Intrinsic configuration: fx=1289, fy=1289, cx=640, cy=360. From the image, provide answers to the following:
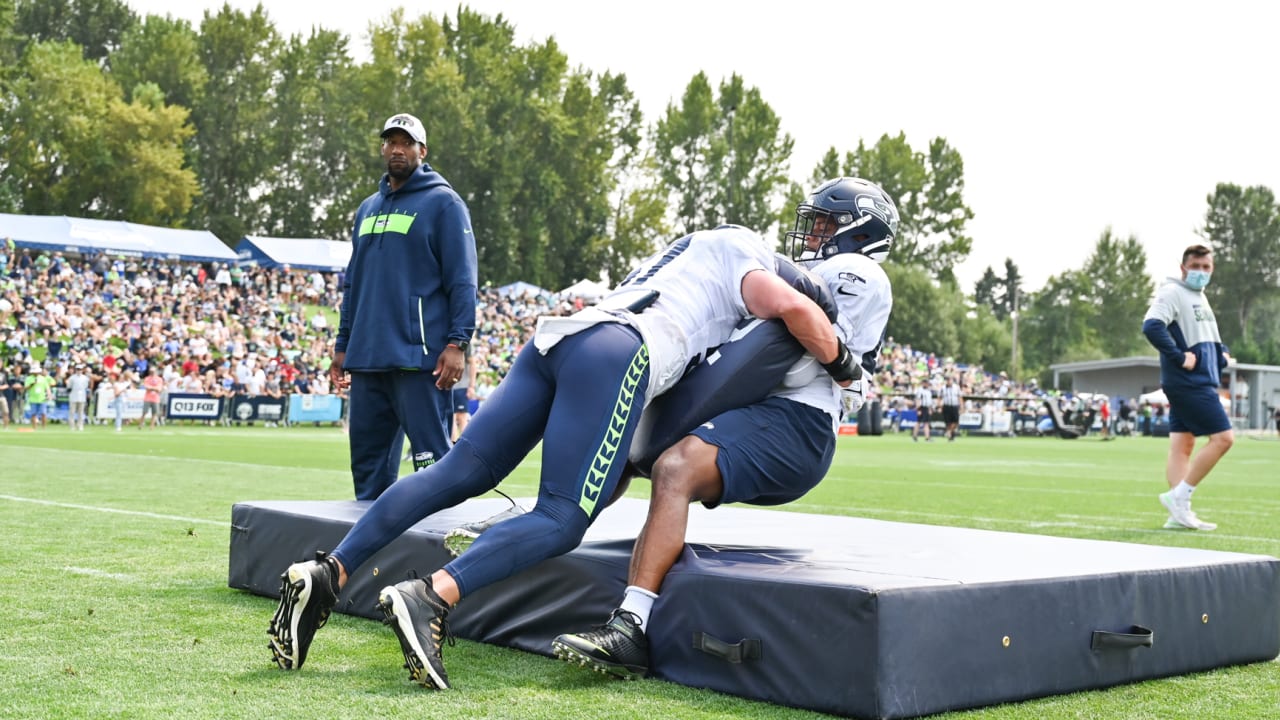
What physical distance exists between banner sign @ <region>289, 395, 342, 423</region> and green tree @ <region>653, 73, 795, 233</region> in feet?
129

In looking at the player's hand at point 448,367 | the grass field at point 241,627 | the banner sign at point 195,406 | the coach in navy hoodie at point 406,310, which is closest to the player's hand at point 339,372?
the coach in navy hoodie at point 406,310

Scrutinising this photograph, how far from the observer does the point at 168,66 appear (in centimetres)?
5775

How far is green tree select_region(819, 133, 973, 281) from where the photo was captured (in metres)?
81.1

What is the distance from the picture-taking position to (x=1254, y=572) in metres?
4.49

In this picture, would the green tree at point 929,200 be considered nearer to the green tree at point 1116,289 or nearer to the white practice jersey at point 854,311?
the green tree at point 1116,289

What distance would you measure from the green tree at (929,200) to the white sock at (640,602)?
7895 centimetres

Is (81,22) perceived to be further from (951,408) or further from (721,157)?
(951,408)

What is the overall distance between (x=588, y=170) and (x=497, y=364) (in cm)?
2593

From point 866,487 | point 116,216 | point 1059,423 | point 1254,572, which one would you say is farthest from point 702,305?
point 116,216

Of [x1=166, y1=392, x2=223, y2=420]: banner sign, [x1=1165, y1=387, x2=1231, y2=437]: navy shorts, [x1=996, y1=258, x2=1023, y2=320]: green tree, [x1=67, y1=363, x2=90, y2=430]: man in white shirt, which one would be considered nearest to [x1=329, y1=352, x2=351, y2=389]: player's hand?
[x1=1165, y1=387, x2=1231, y2=437]: navy shorts

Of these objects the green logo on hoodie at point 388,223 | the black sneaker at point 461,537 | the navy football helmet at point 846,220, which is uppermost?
the green logo on hoodie at point 388,223

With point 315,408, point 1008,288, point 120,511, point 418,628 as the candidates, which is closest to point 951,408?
point 315,408

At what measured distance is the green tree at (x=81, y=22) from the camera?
215 ft

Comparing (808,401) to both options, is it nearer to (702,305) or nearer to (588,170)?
(702,305)
